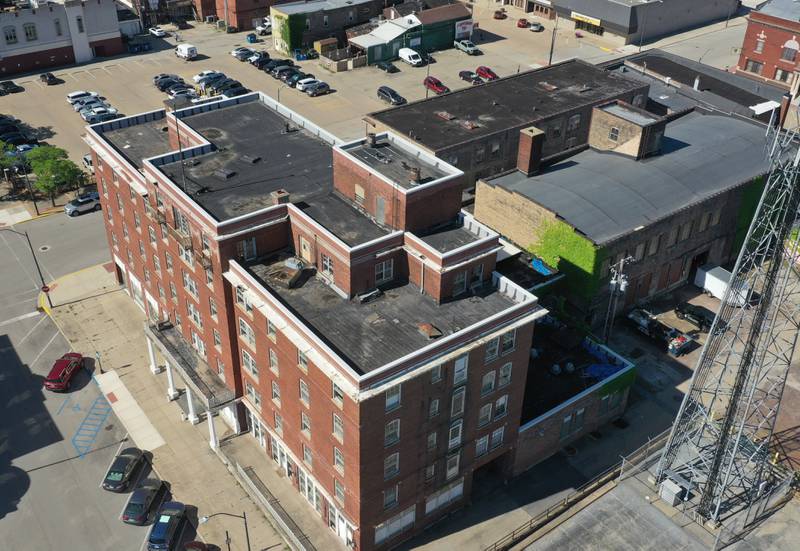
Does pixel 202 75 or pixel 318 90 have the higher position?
pixel 202 75

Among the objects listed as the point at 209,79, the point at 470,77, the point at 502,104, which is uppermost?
the point at 502,104

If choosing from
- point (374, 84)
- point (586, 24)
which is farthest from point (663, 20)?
point (374, 84)

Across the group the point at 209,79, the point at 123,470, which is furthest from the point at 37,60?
the point at 123,470

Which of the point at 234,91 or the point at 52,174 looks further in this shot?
the point at 234,91

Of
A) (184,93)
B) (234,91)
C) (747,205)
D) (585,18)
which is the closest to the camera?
(747,205)

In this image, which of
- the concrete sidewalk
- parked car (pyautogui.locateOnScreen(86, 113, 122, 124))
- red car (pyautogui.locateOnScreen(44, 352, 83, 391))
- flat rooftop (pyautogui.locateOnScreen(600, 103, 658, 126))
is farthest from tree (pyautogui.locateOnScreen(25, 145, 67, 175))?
flat rooftop (pyautogui.locateOnScreen(600, 103, 658, 126))

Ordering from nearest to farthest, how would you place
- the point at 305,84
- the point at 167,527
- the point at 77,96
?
the point at 167,527
the point at 77,96
the point at 305,84

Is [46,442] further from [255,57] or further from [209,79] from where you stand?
[255,57]
